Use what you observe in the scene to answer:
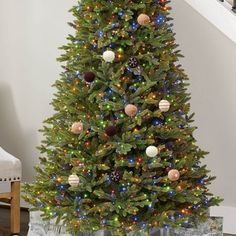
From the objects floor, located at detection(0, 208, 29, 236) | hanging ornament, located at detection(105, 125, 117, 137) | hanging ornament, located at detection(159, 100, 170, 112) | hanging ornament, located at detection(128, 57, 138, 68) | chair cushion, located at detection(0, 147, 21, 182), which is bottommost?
floor, located at detection(0, 208, 29, 236)

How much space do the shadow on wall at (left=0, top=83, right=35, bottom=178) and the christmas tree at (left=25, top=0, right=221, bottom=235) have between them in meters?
1.57

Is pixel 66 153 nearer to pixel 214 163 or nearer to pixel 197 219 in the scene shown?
pixel 197 219

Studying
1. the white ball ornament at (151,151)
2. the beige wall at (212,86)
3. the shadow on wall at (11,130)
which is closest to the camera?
the white ball ornament at (151,151)

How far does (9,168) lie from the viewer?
351 centimetres

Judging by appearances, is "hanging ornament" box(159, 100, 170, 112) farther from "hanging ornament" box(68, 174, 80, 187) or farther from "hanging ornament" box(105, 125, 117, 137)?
"hanging ornament" box(68, 174, 80, 187)

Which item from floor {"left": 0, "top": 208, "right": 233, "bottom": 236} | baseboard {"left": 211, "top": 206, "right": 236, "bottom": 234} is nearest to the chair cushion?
floor {"left": 0, "top": 208, "right": 233, "bottom": 236}

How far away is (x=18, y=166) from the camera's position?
3.57m

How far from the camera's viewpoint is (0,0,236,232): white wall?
3.49 metres

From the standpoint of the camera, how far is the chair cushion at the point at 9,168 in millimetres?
3475

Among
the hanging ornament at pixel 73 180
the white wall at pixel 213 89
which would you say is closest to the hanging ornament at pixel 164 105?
the hanging ornament at pixel 73 180

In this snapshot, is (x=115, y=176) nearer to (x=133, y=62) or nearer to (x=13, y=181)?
(x=133, y=62)

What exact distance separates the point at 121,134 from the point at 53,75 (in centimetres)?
161

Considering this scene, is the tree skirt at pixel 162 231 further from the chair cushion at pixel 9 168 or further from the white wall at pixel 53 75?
the white wall at pixel 53 75

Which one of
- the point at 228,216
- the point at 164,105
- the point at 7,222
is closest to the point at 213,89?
the point at 228,216
